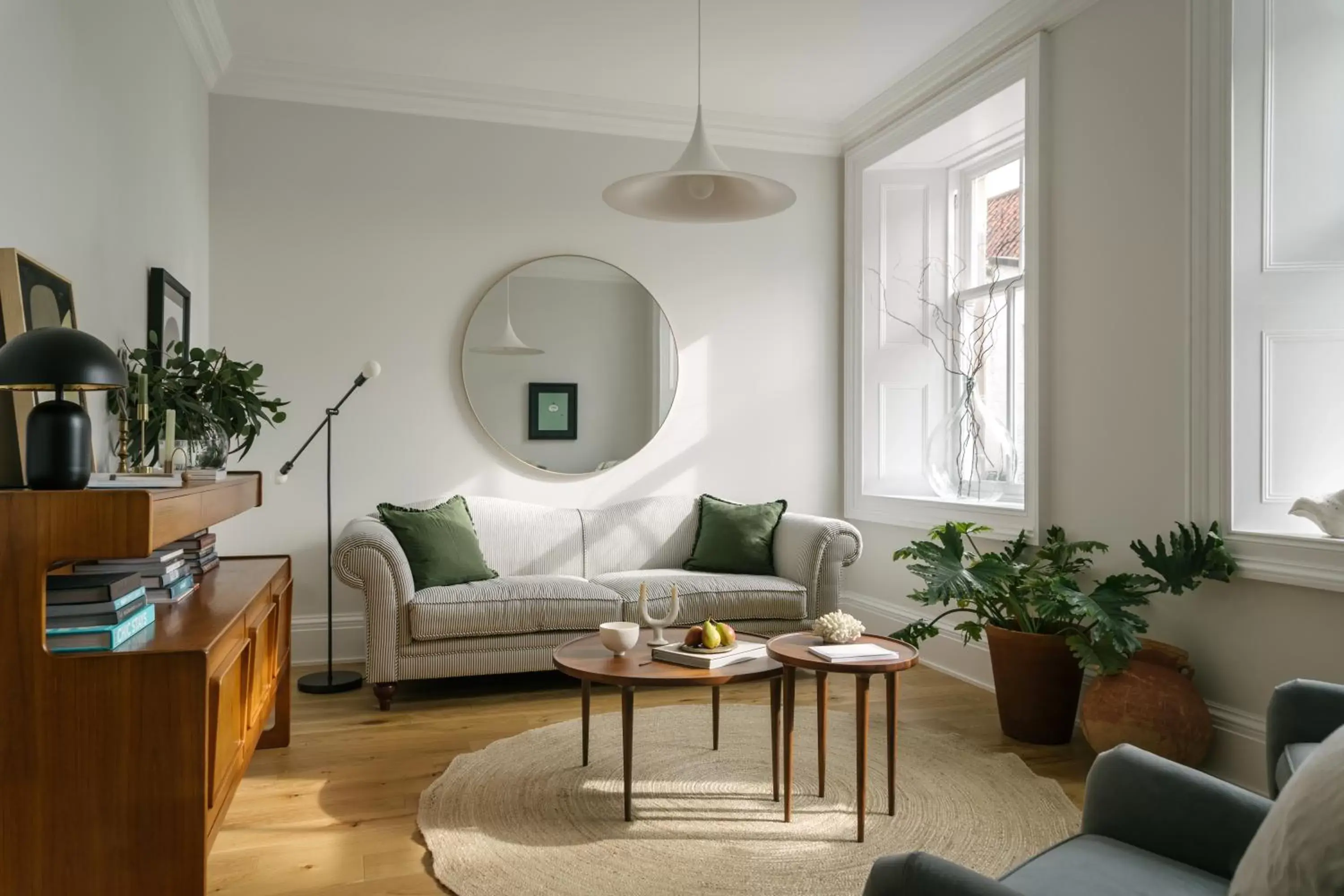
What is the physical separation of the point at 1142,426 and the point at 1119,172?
927 millimetres

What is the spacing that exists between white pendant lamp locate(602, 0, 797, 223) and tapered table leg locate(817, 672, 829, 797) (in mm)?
1443

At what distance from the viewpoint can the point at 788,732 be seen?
104 inches

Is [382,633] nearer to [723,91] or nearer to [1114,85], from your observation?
[723,91]

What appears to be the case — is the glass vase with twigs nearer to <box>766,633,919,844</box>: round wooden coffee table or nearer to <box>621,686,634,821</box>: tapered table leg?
<box>766,633,919,844</box>: round wooden coffee table

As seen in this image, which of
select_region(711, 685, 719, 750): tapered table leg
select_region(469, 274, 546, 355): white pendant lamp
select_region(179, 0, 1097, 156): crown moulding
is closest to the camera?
select_region(711, 685, 719, 750): tapered table leg

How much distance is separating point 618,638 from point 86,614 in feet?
4.59

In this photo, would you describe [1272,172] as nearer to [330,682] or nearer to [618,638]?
[618,638]

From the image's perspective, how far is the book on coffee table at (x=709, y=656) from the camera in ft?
8.75

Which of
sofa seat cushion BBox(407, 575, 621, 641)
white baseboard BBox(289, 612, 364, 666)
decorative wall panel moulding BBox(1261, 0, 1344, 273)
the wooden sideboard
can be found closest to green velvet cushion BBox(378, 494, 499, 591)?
sofa seat cushion BBox(407, 575, 621, 641)

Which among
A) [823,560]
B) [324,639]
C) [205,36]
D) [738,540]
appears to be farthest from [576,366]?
[205,36]

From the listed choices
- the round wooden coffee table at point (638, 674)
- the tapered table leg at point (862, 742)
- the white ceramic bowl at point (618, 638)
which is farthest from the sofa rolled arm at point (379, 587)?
the tapered table leg at point (862, 742)

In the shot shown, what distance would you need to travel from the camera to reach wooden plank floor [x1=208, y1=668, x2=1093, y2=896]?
93.0 inches

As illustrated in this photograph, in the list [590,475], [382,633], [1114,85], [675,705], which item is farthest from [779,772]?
[1114,85]

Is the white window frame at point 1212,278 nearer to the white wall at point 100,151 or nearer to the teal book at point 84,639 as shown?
the teal book at point 84,639
